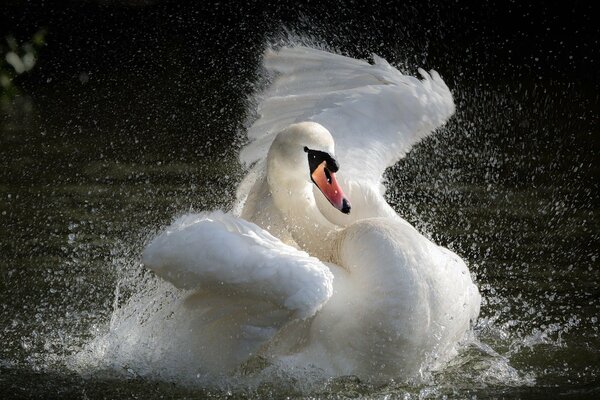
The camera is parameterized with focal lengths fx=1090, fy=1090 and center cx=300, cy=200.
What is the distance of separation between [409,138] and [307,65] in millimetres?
798

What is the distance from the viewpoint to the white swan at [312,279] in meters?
4.59

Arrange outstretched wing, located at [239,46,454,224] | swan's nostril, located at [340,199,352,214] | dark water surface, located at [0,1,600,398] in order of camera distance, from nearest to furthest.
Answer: swan's nostril, located at [340,199,352,214], dark water surface, located at [0,1,600,398], outstretched wing, located at [239,46,454,224]

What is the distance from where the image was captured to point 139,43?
1475cm

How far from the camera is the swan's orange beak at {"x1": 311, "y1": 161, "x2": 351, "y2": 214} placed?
509 centimetres

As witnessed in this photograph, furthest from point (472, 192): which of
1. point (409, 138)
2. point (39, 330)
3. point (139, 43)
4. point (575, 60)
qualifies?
point (139, 43)

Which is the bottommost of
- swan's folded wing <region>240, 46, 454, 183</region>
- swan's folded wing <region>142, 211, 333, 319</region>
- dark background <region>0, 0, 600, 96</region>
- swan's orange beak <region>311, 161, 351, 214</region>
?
swan's folded wing <region>142, 211, 333, 319</region>

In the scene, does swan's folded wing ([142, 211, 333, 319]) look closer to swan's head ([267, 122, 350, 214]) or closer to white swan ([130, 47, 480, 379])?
white swan ([130, 47, 480, 379])

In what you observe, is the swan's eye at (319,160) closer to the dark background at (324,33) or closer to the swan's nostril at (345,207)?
the swan's nostril at (345,207)

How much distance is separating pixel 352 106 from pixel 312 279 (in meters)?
2.19

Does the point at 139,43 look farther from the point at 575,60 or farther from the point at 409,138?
the point at 409,138

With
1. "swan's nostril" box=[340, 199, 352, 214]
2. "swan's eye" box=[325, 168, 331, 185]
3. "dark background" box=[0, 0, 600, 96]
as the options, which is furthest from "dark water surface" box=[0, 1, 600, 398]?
"swan's eye" box=[325, 168, 331, 185]

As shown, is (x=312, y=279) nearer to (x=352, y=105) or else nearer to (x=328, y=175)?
(x=328, y=175)

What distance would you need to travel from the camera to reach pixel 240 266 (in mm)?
4551

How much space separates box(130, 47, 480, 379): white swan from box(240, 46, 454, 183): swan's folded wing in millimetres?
313
